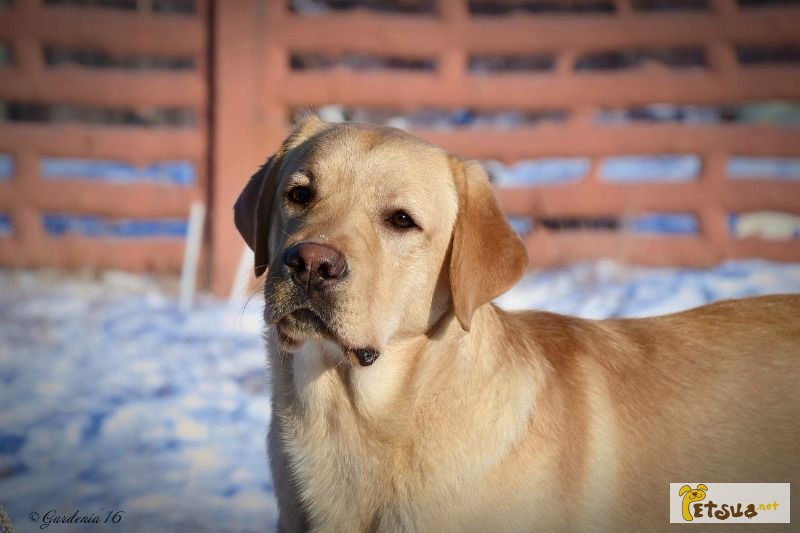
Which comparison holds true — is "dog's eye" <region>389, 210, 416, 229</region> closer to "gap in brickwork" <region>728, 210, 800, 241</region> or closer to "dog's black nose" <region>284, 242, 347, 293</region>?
"dog's black nose" <region>284, 242, 347, 293</region>

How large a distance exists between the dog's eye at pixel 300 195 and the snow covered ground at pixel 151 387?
0.43 m

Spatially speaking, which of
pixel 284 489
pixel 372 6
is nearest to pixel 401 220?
pixel 284 489

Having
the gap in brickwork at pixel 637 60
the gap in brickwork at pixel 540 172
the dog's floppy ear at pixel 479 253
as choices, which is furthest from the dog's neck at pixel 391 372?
the gap in brickwork at pixel 637 60

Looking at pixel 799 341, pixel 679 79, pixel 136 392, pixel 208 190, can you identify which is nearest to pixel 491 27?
pixel 679 79

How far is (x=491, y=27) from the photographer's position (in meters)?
6.44

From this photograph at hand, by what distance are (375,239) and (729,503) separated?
4.37 feet

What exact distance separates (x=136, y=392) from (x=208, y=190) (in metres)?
2.38

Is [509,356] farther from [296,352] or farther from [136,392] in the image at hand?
[136,392]

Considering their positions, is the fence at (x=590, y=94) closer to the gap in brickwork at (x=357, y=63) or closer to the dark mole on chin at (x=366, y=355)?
the gap in brickwork at (x=357, y=63)

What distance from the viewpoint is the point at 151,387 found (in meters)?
4.51

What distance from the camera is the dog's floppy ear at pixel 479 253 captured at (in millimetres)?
2381

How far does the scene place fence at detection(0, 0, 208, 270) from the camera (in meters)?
6.39

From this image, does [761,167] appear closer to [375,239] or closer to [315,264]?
[375,239]

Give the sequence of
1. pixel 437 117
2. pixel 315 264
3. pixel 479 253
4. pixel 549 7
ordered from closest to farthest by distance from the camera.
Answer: pixel 315 264 → pixel 479 253 → pixel 549 7 → pixel 437 117
